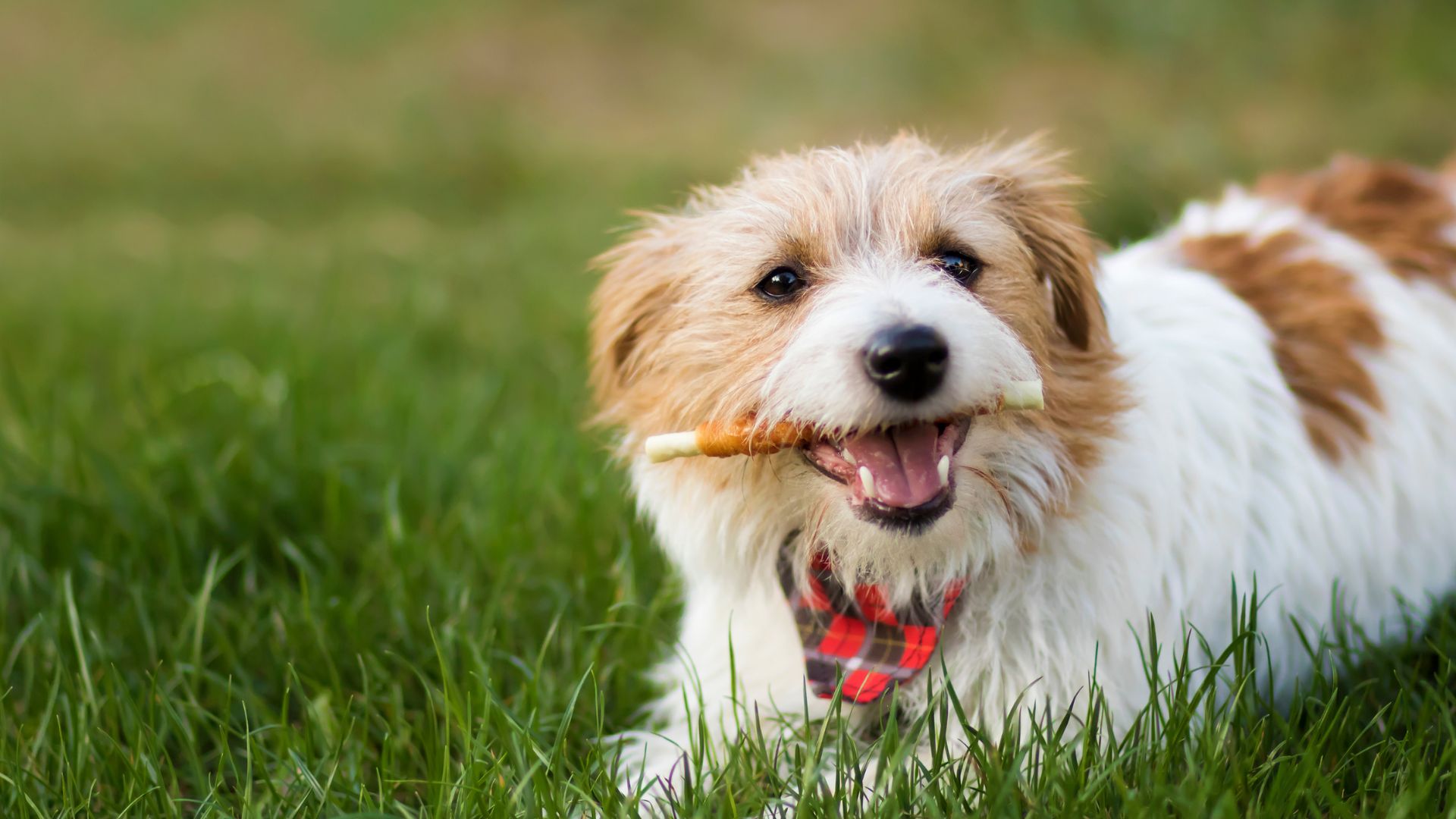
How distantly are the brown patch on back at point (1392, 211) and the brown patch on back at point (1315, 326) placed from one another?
29cm

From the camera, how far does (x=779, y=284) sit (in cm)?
255

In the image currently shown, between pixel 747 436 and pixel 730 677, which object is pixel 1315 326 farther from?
pixel 730 677

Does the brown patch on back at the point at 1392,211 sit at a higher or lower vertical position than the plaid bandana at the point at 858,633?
higher

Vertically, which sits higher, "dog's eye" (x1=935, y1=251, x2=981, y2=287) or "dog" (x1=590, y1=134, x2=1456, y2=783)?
"dog's eye" (x1=935, y1=251, x2=981, y2=287)

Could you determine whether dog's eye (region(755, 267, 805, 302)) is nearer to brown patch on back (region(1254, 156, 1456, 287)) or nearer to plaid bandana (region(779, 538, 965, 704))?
plaid bandana (region(779, 538, 965, 704))

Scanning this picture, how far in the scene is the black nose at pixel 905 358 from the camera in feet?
6.97

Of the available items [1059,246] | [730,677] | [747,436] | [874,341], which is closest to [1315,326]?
[1059,246]

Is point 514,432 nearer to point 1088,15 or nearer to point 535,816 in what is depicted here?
point 535,816

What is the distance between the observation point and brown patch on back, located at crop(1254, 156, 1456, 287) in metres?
3.26

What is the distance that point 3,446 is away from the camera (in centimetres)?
395

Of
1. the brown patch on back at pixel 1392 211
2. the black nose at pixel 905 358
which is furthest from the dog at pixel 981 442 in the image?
the brown patch on back at pixel 1392 211

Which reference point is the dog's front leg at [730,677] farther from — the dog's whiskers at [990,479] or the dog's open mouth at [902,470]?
the dog's whiskers at [990,479]

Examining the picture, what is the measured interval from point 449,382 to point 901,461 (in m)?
3.45

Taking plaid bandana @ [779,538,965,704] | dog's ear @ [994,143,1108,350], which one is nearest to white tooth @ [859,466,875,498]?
plaid bandana @ [779,538,965,704]
